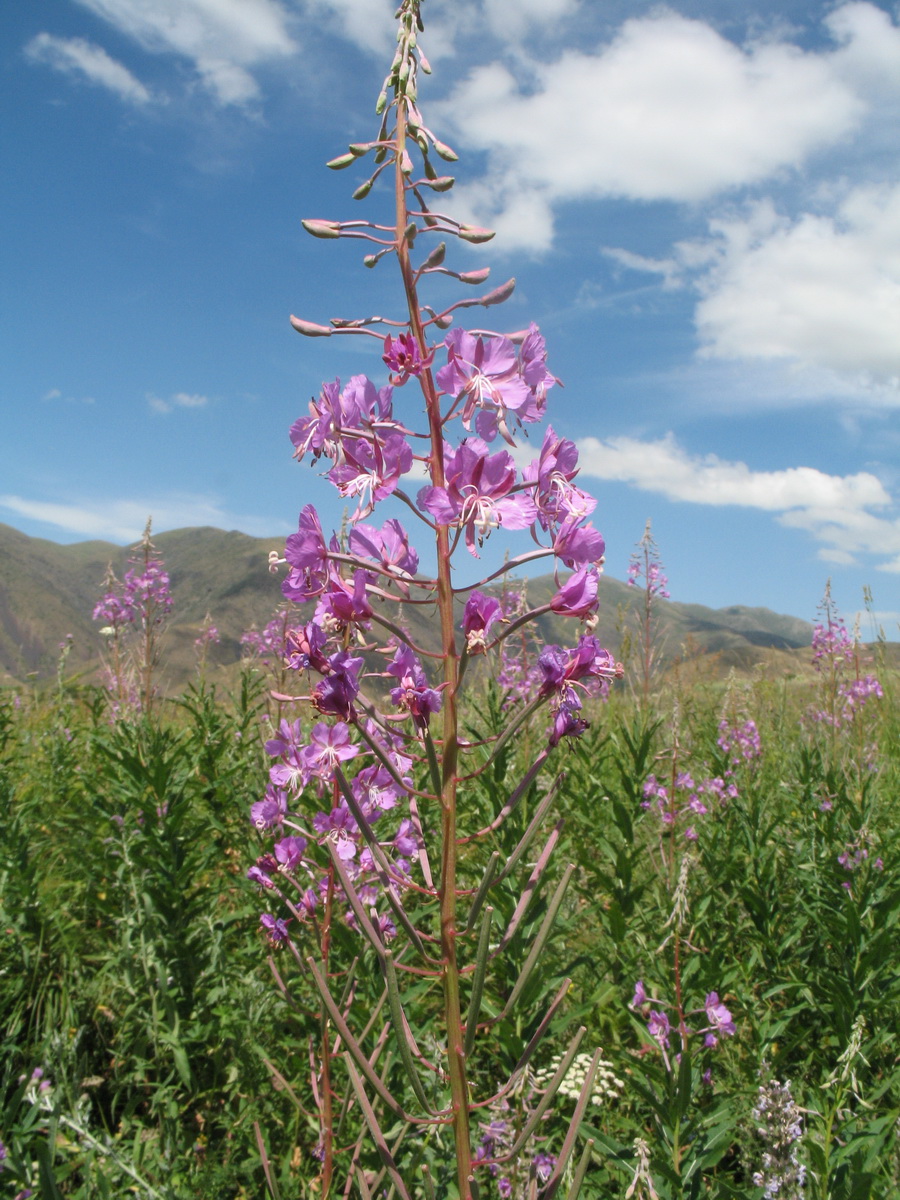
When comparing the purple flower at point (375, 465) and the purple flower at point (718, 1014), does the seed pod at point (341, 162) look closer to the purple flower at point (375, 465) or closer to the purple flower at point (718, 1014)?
the purple flower at point (375, 465)

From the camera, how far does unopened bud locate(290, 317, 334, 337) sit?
5.23 ft

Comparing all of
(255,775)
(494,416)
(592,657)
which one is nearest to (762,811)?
(255,775)

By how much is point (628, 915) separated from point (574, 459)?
3176mm

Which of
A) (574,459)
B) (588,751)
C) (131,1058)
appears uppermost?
(574,459)

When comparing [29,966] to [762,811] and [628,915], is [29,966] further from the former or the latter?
[762,811]

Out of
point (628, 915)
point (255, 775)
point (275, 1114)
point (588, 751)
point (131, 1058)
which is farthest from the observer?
point (588, 751)

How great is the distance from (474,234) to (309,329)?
1.39 ft

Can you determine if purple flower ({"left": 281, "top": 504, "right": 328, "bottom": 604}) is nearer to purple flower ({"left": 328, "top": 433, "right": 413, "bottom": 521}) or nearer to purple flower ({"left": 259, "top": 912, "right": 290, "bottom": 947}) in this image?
purple flower ({"left": 328, "top": 433, "right": 413, "bottom": 521})

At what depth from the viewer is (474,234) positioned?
5.34ft

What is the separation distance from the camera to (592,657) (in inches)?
60.5

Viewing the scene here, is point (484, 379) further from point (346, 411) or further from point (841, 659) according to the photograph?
point (841, 659)

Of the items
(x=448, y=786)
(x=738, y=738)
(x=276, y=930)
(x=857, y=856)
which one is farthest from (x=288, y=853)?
(x=738, y=738)

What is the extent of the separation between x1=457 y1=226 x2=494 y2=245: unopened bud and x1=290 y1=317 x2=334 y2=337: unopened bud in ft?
1.22

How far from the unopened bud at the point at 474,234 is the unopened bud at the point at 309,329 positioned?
372 millimetres
